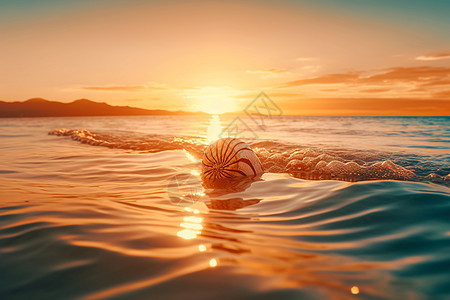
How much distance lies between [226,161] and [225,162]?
29 millimetres

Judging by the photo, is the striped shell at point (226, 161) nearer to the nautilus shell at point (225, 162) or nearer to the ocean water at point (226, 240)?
the nautilus shell at point (225, 162)

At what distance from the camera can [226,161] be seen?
582cm

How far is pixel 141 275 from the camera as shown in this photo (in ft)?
7.14

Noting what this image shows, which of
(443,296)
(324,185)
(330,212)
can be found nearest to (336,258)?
(443,296)

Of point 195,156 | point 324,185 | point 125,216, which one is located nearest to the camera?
point 125,216

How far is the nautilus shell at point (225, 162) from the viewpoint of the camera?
5.80m

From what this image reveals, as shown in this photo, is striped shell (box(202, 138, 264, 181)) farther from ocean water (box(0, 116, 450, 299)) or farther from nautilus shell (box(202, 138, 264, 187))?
ocean water (box(0, 116, 450, 299))

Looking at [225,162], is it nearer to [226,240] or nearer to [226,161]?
[226,161]

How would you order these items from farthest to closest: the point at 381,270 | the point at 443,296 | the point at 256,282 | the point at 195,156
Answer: the point at 195,156 → the point at 381,270 → the point at 256,282 → the point at 443,296

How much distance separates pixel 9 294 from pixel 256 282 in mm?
1689

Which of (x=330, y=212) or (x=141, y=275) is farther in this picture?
(x=330, y=212)

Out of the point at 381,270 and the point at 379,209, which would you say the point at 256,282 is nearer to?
the point at 381,270

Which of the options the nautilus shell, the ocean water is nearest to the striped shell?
the nautilus shell

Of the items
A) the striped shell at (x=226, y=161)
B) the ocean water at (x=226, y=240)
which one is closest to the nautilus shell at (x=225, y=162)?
the striped shell at (x=226, y=161)
